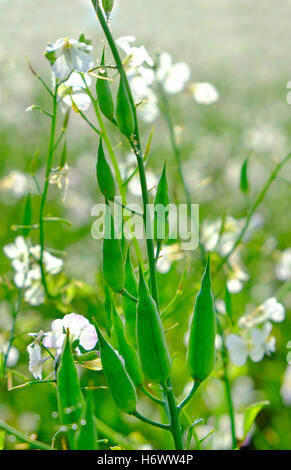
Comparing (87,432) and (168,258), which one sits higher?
(168,258)

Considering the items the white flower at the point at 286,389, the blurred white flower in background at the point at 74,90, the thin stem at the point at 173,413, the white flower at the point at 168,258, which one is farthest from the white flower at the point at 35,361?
the white flower at the point at 286,389

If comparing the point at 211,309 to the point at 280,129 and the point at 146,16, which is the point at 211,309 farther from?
the point at 146,16

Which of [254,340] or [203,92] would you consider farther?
[203,92]

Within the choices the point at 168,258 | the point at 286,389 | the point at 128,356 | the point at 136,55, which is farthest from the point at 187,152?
the point at 128,356

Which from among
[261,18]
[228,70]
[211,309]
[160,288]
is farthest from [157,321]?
[261,18]

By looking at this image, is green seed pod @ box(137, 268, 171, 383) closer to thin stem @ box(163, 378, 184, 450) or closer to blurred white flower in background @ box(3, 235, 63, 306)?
thin stem @ box(163, 378, 184, 450)

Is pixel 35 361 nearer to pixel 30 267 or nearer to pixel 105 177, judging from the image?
pixel 105 177

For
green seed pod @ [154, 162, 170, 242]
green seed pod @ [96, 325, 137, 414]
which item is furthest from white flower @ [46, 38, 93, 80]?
green seed pod @ [96, 325, 137, 414]
